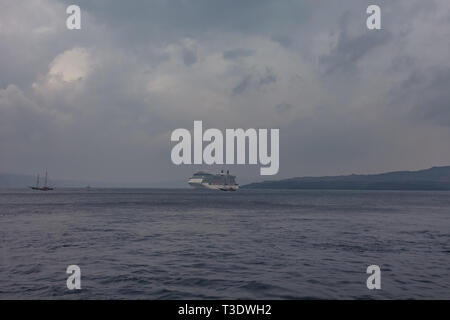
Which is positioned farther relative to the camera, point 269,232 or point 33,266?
point 269,232

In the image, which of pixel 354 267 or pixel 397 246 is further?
pixel 397 246

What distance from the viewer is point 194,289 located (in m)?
16.5

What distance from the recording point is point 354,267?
21312 millimetres

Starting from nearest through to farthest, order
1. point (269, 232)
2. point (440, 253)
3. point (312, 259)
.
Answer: point (312, 259) < point (440, 253) < point (269, 232)
